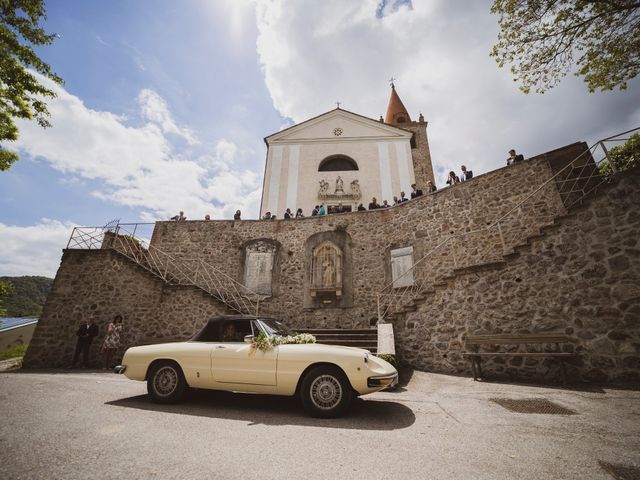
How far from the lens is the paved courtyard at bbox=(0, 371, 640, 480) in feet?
7.60

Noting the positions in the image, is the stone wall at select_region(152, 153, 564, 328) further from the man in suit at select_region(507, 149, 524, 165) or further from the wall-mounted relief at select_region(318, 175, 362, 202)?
the wall-mounted relief at select_region(318, 175, 362, 202)

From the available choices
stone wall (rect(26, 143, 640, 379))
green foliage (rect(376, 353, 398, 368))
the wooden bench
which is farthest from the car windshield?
stone wall (rect(26, 143, 640, 379))

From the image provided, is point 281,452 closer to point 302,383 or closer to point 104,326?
point 302,383

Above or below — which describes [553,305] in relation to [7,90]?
below

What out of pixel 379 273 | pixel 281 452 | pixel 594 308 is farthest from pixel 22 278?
pixel 594 308

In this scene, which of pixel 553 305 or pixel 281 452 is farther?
pixel 553 305

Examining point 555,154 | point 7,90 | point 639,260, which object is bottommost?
point 639,260

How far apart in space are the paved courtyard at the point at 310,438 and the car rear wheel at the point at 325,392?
153mm

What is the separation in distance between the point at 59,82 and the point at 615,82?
16493 mm

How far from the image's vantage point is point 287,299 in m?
11.8

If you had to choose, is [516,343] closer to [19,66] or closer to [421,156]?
[19,66]

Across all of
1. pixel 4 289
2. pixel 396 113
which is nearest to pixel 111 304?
pixel 4 289

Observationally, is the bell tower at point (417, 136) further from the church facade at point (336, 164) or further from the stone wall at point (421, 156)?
the church facade at point (336, 164)

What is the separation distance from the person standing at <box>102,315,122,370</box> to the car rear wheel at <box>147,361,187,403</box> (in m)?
6.19
